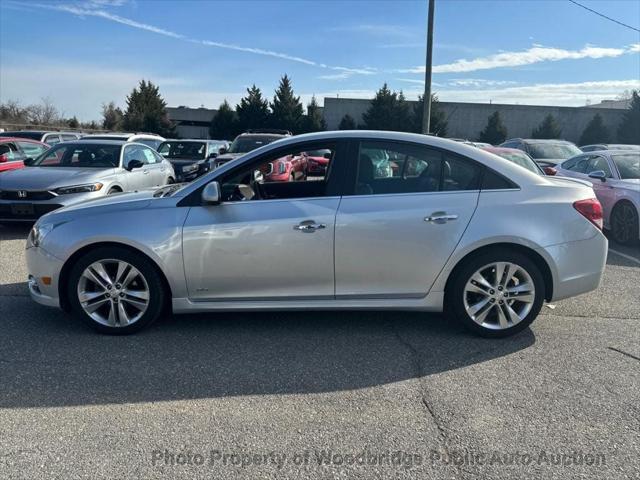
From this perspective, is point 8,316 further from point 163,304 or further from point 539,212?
point 539,212

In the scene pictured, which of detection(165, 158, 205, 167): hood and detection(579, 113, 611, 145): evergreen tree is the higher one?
detection(579, 113, 611, 145): evergreen tree

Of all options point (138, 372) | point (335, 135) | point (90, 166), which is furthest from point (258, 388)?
point (90, 166)

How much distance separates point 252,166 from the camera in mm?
4219

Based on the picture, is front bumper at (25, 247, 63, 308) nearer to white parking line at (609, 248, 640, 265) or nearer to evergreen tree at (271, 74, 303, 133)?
white parking line at (609, 248, 640, 265)

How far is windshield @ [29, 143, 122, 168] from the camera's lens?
9.09m

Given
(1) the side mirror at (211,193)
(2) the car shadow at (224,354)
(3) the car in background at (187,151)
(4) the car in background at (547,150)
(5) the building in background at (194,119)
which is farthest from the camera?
(5) the building in background at (194,119)

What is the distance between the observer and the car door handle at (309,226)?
3.98 metres

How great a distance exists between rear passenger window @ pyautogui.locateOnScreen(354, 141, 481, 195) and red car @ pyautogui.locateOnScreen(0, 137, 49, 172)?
10.4 metres

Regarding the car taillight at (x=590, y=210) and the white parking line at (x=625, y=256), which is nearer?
the car taillight at (x=590, y=210)

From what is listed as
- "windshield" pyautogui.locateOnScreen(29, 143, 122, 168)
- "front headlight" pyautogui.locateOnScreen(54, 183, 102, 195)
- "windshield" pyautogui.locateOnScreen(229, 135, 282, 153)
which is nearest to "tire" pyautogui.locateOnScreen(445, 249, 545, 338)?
"front headlight" pyautogui.locateOnScreen(54, 183, 102, 195)

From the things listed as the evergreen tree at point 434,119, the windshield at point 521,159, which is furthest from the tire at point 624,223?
the evergreen tree at point 434,119

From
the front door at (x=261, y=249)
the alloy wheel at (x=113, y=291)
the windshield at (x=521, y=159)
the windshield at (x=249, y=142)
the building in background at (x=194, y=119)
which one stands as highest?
the building in background at (x=194, y=119)

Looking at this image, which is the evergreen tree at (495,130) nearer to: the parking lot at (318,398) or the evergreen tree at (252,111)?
the evergreen tree at (252,111)

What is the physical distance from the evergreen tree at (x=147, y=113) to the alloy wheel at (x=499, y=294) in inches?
1847
